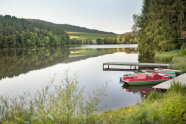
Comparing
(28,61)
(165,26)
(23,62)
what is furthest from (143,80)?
(28,61)

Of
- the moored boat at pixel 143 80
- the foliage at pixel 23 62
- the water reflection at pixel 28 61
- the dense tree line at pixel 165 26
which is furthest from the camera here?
the dense tree line at pixel 165 26

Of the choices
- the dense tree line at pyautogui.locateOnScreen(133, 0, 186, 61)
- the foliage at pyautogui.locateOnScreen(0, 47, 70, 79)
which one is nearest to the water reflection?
the foliage at pyautogui.locateOnScreen(0, 47, 70, 79)

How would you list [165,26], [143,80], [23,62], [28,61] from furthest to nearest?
[165,26], [28,61], [23,62], [143,80]

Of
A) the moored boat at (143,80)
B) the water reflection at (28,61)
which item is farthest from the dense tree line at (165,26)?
the moored boat at (143,80)

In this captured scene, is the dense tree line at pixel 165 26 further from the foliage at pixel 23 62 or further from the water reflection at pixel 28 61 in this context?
the foliage at pixel 23 62

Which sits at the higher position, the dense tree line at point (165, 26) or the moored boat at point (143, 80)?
the dense tree line at point (165, 26)

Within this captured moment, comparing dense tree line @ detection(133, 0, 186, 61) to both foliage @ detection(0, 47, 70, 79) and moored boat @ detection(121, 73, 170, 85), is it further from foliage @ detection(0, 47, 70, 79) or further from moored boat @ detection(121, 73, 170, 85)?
moored boat @ detection(121, 73, 170, 85)

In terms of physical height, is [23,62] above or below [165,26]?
below

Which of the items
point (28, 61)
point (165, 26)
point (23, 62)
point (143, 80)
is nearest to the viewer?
point (143, 80)

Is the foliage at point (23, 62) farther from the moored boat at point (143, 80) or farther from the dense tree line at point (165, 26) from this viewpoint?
the dense tree line at point (165, 26)

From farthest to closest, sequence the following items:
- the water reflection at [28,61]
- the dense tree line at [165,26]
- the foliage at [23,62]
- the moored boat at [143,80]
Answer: the dense tree line at [165,26], the water reflection at [28,61], the foliage at [23,62], the moored boat at [143,80]

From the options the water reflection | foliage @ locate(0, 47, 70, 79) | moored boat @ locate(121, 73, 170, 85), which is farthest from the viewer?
the water reflection

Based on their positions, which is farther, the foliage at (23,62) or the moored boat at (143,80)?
the foliage at (23,62)

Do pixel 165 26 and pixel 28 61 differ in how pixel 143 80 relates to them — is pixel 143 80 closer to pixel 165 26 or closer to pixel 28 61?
pixel 165 26
